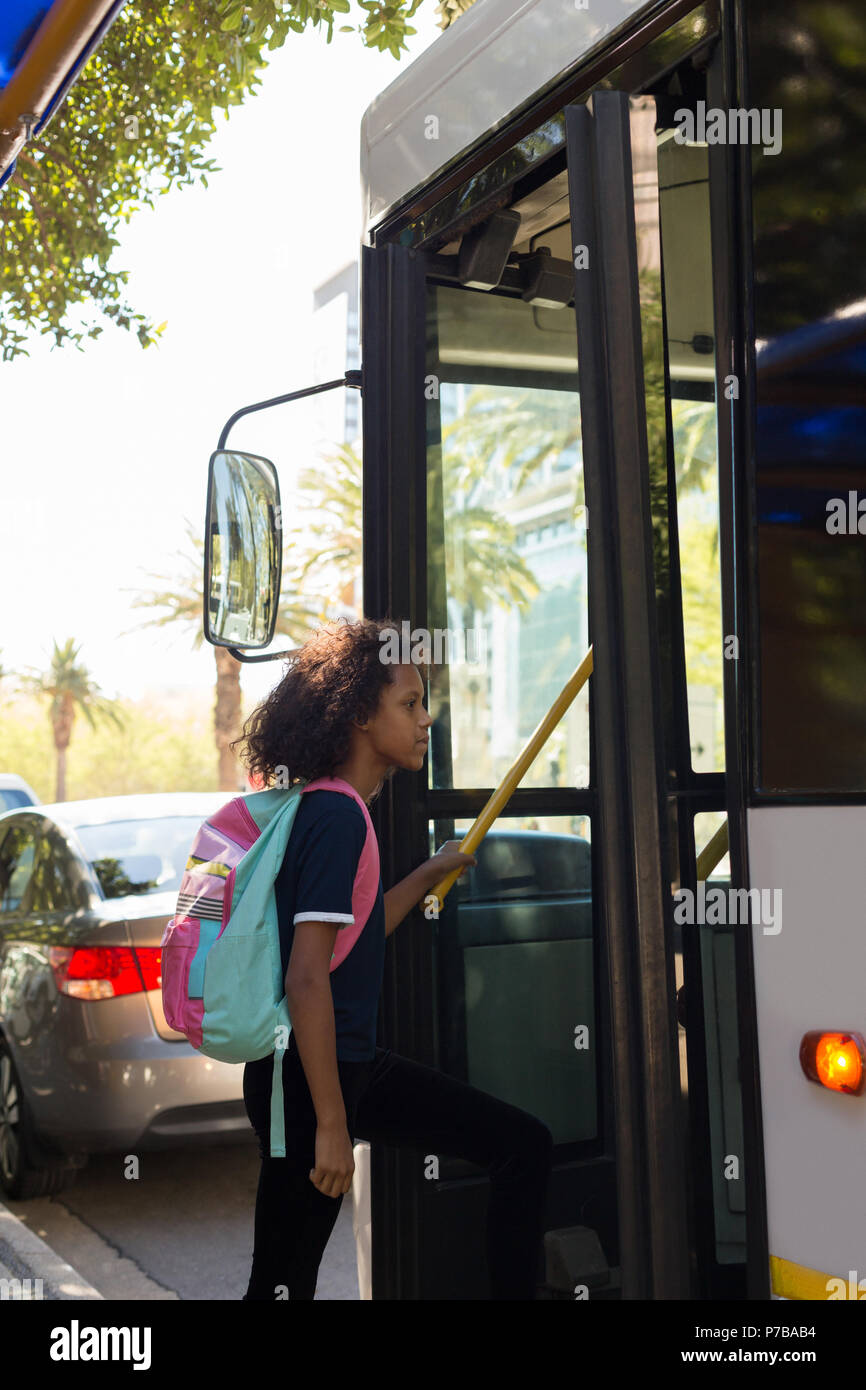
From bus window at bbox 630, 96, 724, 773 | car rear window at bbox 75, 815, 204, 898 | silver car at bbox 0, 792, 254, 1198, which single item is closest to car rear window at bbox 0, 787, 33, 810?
car rear window at bbox 75, 815, 204, 898

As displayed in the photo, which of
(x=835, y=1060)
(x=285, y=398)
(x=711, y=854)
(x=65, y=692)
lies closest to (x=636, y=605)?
(x=711, y=854)

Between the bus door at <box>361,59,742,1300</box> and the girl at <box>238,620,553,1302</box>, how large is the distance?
0.41 feet

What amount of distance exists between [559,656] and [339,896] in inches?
39.1

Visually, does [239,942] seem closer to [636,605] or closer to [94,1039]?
[636,605]

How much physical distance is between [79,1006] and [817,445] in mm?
4527

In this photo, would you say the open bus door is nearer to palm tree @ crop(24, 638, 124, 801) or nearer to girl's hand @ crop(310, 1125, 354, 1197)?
girl's hand @ crop(310, 1125, 354, 1197)

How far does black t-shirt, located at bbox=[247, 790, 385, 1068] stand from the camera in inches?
99.3

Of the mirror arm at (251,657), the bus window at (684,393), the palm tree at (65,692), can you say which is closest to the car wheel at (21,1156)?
the mirror arm at (251,657)

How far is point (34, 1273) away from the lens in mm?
4980

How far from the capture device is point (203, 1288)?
504 centimetres

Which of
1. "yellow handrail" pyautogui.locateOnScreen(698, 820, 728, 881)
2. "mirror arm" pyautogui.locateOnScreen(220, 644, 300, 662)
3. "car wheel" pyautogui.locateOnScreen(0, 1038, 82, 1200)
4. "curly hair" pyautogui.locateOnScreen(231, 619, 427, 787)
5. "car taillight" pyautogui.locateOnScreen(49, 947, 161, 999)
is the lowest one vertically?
"car wheel" pyautogui.locateOnScreen(0, 1038, 82, 1200)

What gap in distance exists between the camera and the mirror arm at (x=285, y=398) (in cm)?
323

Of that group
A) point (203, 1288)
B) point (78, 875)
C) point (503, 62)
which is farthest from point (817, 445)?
point (78, 875)

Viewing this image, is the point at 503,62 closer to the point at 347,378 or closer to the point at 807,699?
the point at 347,378
